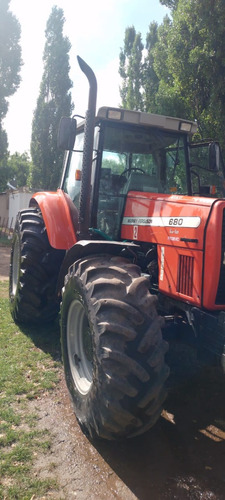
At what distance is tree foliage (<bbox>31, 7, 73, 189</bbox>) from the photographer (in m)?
24.2

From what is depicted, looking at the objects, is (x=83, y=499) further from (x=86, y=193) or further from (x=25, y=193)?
(x=25, y=193)

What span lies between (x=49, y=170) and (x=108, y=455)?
22.5 m

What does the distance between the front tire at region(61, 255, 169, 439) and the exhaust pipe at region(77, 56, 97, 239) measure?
2.73ft

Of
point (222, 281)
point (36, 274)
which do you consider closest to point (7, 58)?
point (36, 274)

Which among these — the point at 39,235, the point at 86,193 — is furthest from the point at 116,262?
the point at 39,235

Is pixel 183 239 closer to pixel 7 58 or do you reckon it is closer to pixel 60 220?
pixel 60 220

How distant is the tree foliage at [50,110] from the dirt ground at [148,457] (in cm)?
2164

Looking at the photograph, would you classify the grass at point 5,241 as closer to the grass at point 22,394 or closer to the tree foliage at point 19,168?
the grass at point 22,394

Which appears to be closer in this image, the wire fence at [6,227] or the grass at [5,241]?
the grass at [5,241]

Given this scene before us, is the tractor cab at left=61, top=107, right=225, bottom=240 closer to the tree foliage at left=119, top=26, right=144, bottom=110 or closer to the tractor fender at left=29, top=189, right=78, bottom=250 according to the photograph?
the tractor fender at left=29, top=189, right=78, bottom=250

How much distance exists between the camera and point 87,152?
3637 mm

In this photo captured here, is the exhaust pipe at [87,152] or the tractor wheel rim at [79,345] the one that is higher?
the exhaust pipe at [87,152]

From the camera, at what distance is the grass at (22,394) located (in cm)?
254

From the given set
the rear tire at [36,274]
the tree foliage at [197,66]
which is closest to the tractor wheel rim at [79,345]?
the rear tire at [36,274]
